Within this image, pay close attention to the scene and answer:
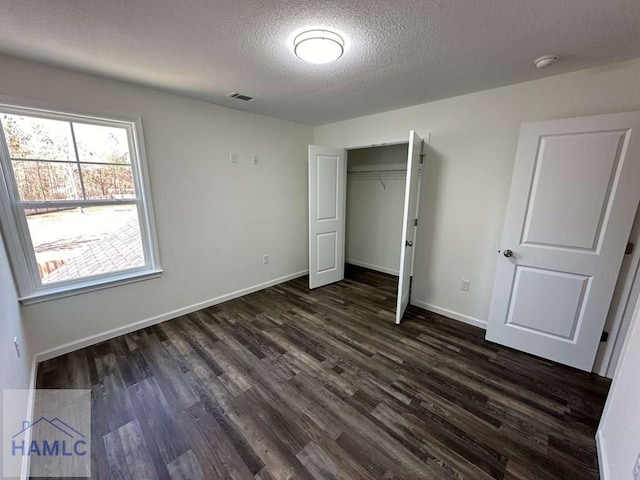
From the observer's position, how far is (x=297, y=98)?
268 cm

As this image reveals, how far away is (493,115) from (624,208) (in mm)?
1235

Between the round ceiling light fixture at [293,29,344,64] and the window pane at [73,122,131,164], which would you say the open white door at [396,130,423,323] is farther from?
the window pane at [73,122,131,164]

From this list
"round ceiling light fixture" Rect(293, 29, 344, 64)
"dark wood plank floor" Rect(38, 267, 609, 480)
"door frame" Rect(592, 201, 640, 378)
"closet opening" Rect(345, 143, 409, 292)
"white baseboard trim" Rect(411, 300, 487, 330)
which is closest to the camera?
"dark wood plank floor" Rect(38, 267, 609, 480)

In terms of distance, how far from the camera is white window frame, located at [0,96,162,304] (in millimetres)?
1865

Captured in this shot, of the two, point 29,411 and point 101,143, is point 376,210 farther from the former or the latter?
point 29,411

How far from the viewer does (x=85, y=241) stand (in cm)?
228

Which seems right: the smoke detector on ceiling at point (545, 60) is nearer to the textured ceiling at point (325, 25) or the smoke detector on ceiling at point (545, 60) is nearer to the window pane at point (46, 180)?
the textured ceiling at point (325, 25)

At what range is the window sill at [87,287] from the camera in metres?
2.04

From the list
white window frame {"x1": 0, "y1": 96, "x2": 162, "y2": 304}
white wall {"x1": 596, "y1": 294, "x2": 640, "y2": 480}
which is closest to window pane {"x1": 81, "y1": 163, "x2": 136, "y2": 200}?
white window frame {"x1": 0, "y1": 96, "x2": 162, "y2": 304}

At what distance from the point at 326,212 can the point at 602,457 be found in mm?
3123

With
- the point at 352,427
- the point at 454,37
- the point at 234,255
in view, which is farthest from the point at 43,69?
the point at 352,427

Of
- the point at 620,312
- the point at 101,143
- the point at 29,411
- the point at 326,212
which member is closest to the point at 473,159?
the point at 620,312

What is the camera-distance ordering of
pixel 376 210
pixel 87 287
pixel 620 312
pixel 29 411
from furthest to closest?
pixel 376 210 → pixel 87 287 → pixel 620 312 → pixel 29 411

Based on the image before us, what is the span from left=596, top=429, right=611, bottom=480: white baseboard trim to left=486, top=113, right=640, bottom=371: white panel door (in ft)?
2.72
